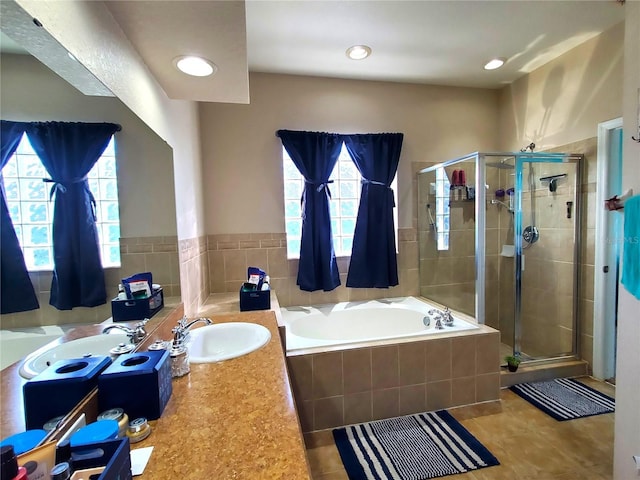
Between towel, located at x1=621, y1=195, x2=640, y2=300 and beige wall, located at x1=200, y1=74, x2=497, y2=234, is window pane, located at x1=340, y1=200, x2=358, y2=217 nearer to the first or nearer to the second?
beige wall, located at x1=200, y1=74, x2=497, y2=234

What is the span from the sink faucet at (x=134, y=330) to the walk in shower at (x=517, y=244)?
89.8 inches

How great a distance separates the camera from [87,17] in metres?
0.91

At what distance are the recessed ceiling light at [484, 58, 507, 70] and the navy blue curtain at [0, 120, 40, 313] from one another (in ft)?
10.3

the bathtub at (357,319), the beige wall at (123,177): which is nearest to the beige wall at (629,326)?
the bathtub at (357,319)

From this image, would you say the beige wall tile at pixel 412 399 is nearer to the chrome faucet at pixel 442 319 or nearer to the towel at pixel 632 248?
the chrome faucet at pixel 442 319

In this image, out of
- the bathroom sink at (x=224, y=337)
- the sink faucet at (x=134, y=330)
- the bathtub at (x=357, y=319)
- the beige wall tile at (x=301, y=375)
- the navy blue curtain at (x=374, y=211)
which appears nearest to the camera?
the sink faucet at (x=134, y=330)

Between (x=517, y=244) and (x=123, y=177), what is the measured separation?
2841 mm

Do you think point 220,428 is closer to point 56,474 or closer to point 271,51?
point 56,474

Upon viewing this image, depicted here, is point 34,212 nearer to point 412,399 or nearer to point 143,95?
point 143,95

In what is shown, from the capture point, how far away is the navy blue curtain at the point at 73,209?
0.71 m

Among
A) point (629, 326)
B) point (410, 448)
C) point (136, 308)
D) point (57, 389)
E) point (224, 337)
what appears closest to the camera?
point (57, 389)

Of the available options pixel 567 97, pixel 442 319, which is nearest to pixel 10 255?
pixel 442 319

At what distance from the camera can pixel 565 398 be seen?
2170 millimetres

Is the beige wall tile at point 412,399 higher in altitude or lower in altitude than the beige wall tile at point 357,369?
lower
